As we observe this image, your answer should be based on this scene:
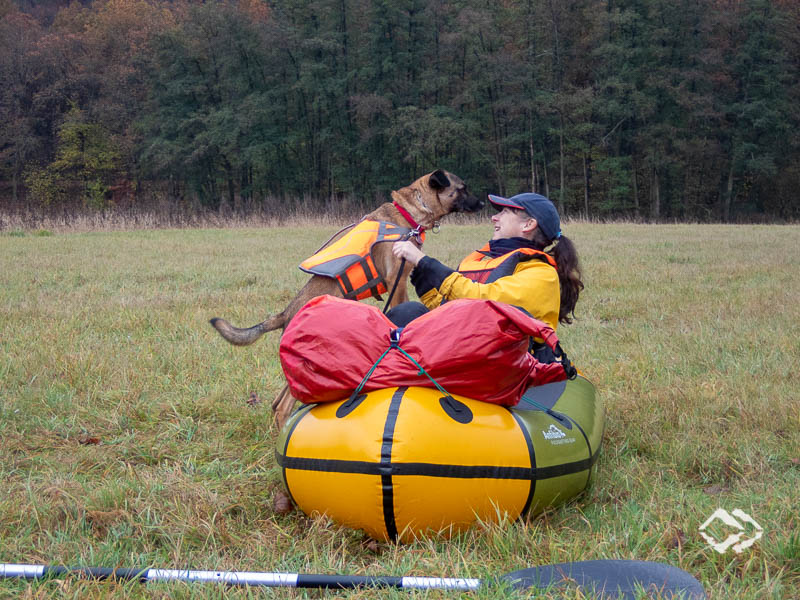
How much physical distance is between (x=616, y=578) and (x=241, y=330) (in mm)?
2778

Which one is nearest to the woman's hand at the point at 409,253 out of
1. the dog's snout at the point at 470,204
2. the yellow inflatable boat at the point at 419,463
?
the yellow inflatable boat at the point at 419,463

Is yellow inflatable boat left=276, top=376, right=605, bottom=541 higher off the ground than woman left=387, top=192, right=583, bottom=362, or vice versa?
woman left=387, top=192, right=583, bottom=362

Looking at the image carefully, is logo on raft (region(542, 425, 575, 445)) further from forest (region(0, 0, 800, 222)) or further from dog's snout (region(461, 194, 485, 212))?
forest (region(0, 0, 800, 222))

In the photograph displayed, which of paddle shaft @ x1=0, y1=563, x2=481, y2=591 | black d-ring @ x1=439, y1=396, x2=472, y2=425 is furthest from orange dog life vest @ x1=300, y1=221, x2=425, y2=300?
paddle shaft @ x1=0, y1=563, x2=481, y2=591

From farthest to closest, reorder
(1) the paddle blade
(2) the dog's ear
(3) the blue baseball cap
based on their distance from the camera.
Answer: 1. (2) the dog's ear
2. (3) the blue baseball cap
3. (1) the paddle blade

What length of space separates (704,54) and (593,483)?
40666 millimetres

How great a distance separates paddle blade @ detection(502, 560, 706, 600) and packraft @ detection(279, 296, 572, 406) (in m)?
0.76

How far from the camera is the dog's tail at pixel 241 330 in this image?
423cm

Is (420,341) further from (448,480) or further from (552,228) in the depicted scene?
(552,228)

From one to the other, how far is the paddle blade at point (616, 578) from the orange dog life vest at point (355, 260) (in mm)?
2147

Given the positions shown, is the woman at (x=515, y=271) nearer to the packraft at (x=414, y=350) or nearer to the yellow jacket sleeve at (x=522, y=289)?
the yellow jacket sleeve at (x=522, y=289)

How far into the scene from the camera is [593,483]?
10.8 feet

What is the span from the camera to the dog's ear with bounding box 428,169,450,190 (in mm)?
5426

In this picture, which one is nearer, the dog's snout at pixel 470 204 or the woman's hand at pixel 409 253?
the woman's hand at pixel 409 253
